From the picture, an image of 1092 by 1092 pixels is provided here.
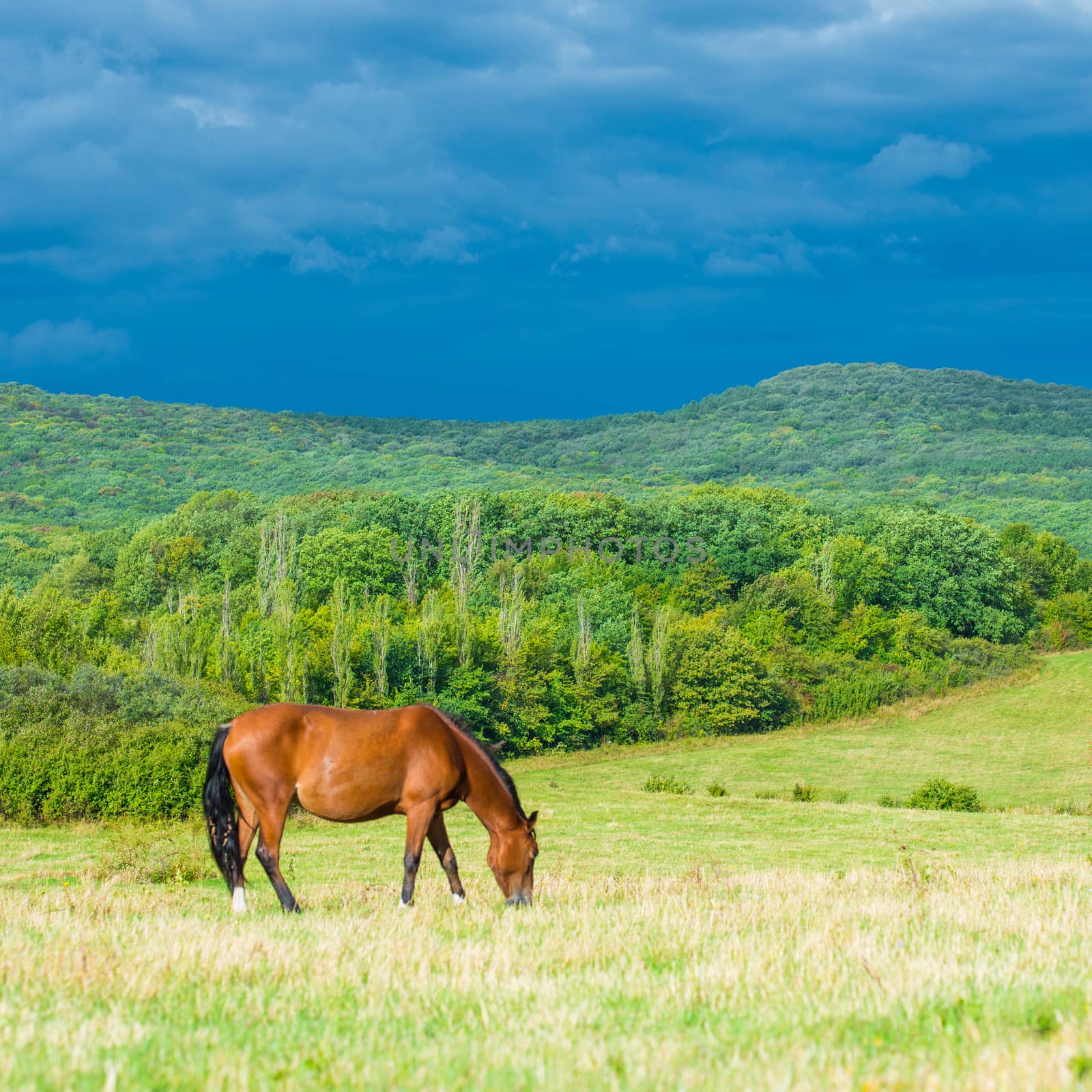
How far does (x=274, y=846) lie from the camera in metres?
10.7

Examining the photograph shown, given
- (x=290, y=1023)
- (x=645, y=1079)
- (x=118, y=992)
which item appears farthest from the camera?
(x=118, y=992)

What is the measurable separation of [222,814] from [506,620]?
6057cm

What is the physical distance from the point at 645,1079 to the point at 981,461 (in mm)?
183932

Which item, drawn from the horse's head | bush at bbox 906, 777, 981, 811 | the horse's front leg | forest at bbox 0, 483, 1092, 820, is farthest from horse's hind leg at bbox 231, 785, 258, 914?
bush at bbox 906, 777, 981, 811

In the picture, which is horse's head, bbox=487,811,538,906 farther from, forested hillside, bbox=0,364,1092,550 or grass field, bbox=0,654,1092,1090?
forested hillside, bbox=0,364,1092,550

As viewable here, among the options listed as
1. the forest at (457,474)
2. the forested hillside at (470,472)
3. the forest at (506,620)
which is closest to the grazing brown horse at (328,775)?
the forest at (506,620)

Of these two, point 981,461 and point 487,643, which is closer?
point 487,643

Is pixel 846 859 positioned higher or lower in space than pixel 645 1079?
lower

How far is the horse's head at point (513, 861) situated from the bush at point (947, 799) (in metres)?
31.1

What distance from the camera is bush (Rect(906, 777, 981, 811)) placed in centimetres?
3969

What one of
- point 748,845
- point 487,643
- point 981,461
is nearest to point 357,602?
point 487,643

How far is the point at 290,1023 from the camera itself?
213 inches

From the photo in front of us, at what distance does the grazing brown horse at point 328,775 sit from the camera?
10898 millimetres

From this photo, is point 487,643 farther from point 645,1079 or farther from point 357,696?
point 645,1079
